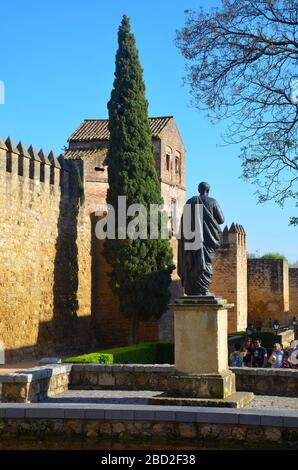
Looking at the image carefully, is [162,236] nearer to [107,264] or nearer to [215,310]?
[107,264]

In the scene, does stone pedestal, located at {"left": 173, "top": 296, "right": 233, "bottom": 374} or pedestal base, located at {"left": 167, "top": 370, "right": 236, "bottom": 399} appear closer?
pedestal base, located at {"left": 167, "top": 370, "right": 236, "bottom": 399}

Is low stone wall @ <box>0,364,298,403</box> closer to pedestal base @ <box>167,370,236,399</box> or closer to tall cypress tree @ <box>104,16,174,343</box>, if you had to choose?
pedestal base @ <box>167,370,236,399</box>

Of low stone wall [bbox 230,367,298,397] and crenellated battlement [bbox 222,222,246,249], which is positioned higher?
crenellated battlement [bbox 222,222,246,249]

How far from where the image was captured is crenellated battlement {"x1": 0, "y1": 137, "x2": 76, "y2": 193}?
2016 cm

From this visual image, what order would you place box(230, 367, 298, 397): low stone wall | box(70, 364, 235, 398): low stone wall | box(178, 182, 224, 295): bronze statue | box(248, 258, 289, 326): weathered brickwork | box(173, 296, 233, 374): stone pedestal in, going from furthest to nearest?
1. box(248, 258, 289, 326): weathered brickwork
2. box(70, 364, 235, 398): low stone wall
3. box(230, 367, 298, 397): low stone wall
4. box(178, 182, 224, 295): bronze statue
5. box(173, 296, 233, 374): stone pedestal

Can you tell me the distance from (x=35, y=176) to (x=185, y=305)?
1293 centimetres

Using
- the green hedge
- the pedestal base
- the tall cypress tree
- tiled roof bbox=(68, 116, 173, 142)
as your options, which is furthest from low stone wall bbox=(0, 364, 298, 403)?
tiled roof bbox=(68, 116, 173, 142)

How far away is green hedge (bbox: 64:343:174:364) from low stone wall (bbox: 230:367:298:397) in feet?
16.0

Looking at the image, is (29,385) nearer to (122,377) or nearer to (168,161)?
(122,377)

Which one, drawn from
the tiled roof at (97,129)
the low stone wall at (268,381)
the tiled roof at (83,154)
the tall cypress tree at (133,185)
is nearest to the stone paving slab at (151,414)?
the low stone wall at (268,381)

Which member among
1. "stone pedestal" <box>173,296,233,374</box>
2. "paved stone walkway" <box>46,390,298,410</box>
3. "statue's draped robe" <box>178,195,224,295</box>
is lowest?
"paved stone walkway" <box>46,390,298,410</box>

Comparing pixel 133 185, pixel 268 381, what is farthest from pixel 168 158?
pixel 268 381

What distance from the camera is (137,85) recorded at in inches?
931

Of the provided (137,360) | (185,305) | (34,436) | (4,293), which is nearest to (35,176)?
(4,293)
